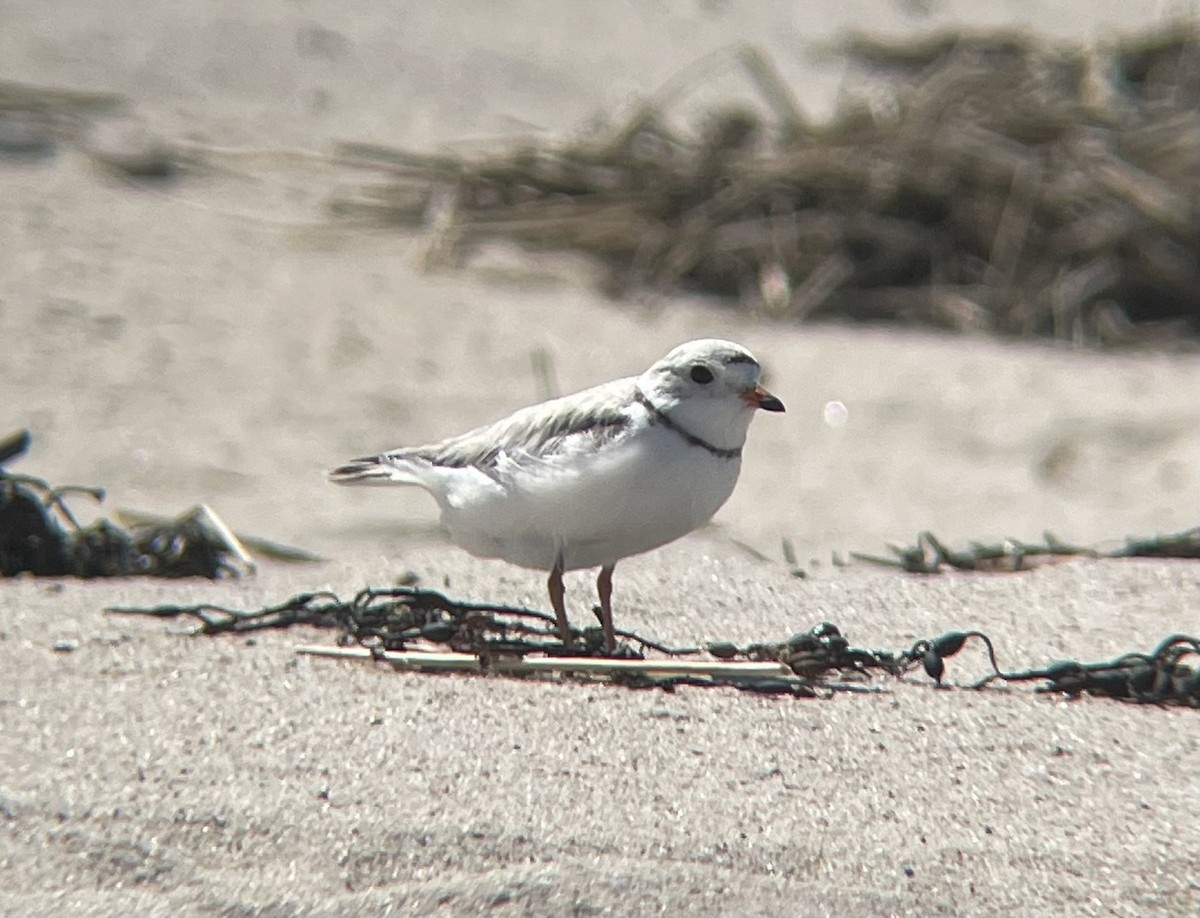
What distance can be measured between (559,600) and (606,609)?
0.33ft

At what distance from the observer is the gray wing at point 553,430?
12.5 feet

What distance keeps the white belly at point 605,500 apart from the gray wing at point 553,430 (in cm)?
4

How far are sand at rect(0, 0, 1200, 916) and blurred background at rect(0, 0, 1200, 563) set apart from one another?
0.10 ft

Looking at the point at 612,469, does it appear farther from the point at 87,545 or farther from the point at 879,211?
the point at 879,211

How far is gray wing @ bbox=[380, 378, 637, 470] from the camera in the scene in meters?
3.82

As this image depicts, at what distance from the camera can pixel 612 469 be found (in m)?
3.73

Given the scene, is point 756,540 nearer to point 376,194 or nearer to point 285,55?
point 376,194

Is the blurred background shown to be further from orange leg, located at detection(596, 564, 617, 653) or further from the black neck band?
the black neck band

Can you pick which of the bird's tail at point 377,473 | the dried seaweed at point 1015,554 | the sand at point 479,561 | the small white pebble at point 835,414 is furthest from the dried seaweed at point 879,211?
the bird's tail at point 377,473

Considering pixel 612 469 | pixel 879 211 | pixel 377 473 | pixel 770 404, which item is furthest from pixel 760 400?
→ pixel 879 211

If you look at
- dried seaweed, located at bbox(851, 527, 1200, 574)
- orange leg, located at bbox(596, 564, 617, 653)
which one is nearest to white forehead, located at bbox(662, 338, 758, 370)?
orange leg, located at bbox(596, 564, 617, 653)

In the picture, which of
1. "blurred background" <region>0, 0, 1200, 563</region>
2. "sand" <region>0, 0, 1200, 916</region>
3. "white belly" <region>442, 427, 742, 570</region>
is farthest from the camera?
"blurred background" <region>0, 0, 1200, 563</region>

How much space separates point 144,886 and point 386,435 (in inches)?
166

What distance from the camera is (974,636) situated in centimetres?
421
